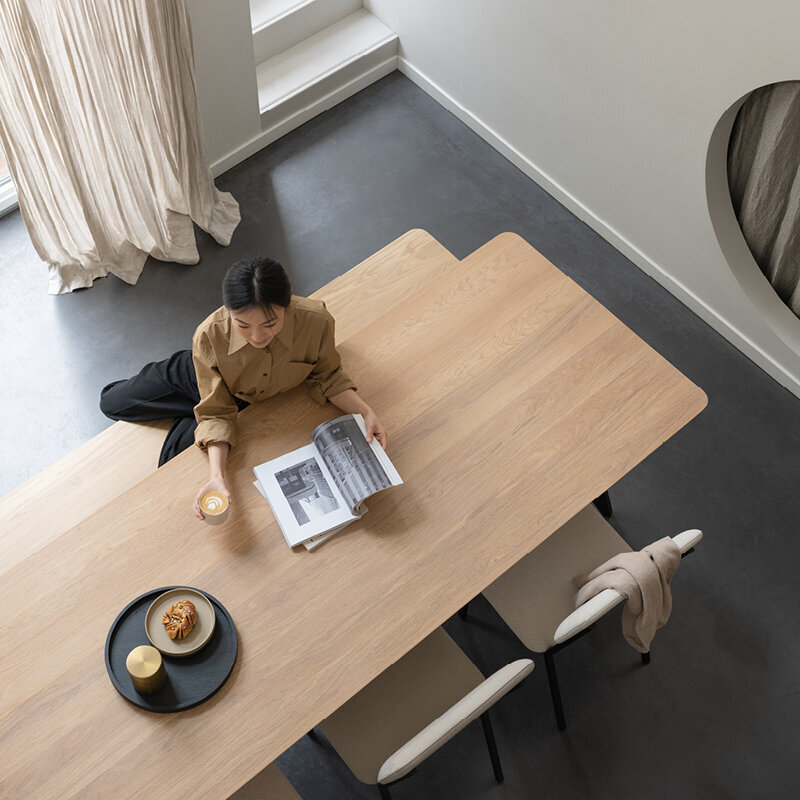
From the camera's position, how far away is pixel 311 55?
14.5 ft

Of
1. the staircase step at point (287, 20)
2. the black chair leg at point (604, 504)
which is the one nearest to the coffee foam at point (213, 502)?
the black chair leg at point (604, 504)

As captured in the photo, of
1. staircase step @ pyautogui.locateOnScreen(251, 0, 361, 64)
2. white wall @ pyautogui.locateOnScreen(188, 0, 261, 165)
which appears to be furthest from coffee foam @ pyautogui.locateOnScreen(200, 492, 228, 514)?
staircase step @ pyautogui.locateOnScreen(251, 0, 361, 64)

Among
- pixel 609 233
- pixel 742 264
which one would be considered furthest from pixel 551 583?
pixel 609 233

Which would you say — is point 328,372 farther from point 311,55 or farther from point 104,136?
point 311,55

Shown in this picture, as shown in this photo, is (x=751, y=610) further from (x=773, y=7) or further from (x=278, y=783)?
(x=773, y=7)

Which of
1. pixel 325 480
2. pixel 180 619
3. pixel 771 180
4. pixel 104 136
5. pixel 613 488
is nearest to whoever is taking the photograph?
pixel 180 619

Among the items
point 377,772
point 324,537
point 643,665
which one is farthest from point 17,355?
point 643,665

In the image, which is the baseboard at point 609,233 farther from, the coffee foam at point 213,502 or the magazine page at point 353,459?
the coffee foam at point 213,502

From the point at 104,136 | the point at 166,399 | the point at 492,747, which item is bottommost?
the point at 492,747

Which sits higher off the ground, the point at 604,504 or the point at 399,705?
the point at 399,705

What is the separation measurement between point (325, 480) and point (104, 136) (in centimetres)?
176

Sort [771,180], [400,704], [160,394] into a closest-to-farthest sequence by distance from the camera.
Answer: [400,704] → [160,394] → [771,180]

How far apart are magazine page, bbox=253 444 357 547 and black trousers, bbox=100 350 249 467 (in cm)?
44

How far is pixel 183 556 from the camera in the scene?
239 centimetres
